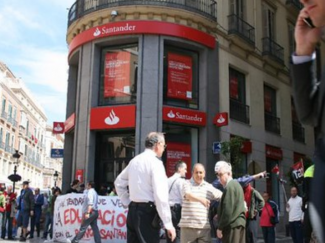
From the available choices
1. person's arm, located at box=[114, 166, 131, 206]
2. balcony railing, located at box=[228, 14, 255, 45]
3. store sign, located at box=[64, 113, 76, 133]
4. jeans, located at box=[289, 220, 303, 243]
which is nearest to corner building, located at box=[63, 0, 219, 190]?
store sign, located at box=[64, 113, 76, 133]

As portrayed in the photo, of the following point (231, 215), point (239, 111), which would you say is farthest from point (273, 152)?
point (231, 215)

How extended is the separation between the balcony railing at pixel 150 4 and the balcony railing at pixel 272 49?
15.9 ft

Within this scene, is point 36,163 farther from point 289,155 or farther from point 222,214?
point 222,214

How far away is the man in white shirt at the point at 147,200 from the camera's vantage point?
4914 mm

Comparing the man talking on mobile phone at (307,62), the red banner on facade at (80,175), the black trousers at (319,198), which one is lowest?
the black trousers at (319,198)

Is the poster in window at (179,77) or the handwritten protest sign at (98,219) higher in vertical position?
the poster in window at (179,77)

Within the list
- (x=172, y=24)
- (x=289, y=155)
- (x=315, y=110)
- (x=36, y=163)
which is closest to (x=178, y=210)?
(x=315, y=110)

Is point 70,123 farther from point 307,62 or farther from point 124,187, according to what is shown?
point 307,62

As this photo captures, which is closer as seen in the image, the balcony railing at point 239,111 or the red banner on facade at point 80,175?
the red banner on facade at point 80,175

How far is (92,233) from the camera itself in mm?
13195

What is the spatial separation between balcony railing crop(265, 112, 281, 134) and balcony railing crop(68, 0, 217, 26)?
23.3 feet

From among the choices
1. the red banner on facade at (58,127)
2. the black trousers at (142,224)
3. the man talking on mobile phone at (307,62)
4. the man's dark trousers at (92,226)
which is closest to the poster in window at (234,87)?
the red banner on facade at (58,127)

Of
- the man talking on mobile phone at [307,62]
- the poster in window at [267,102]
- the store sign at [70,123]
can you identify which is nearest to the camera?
the man talking on mobile phone at [307,62]

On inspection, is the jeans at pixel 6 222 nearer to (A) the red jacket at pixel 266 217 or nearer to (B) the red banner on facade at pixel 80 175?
(B) the red banner on facade at pixel 80 175
